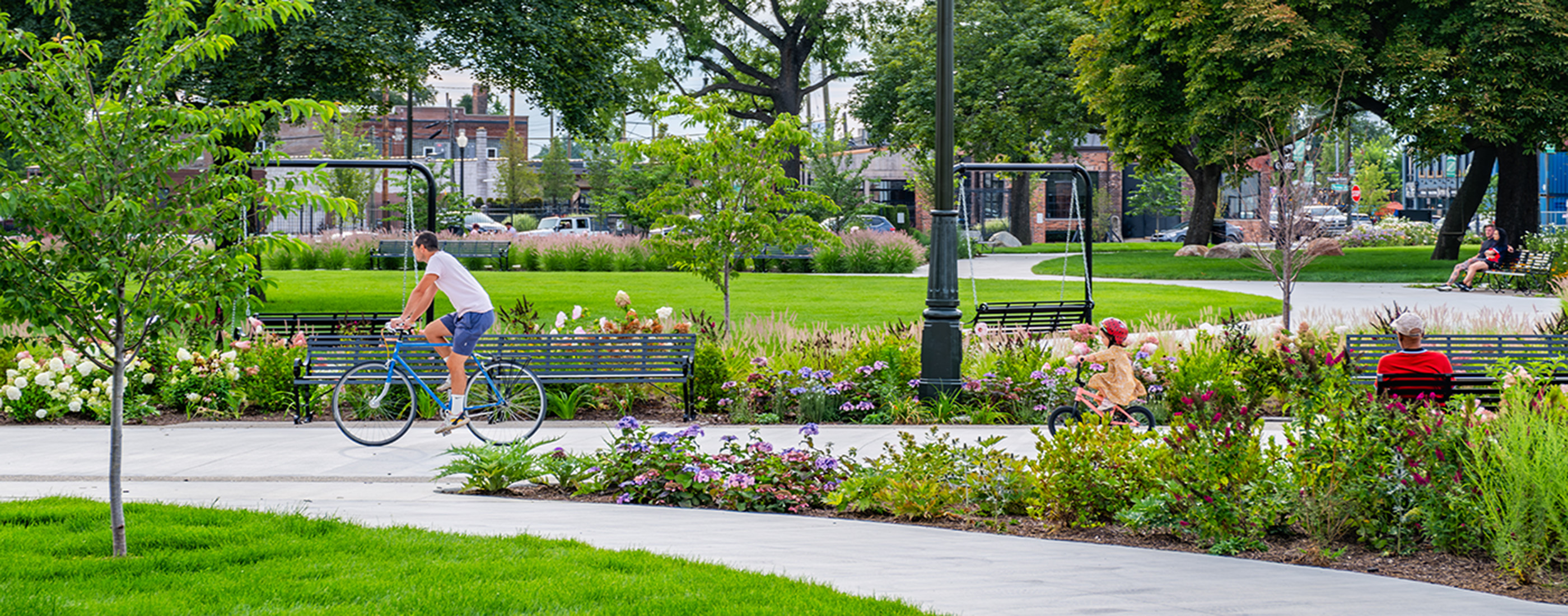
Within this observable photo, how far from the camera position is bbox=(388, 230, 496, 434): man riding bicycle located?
30.9 feet

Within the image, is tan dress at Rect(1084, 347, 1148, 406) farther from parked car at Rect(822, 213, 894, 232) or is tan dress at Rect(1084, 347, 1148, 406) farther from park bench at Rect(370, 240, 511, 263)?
parked car at Rect(822, 213, 894, 232)

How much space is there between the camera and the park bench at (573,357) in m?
10.6

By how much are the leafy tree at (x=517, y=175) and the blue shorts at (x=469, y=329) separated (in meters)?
65.4

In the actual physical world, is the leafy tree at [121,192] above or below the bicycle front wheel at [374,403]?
above

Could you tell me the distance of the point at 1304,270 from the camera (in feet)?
102

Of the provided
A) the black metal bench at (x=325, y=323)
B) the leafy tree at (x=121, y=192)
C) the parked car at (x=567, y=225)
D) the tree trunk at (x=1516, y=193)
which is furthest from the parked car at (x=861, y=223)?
the leafy tree at (x=121, y=192)

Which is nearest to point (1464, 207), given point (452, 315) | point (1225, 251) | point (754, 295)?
point (1225, 251)

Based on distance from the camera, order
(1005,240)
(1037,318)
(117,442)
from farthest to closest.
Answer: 1. (1005,240)
2. (1037,318)
3. (117,442)

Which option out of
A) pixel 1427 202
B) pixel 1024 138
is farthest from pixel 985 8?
pixel 1427 202

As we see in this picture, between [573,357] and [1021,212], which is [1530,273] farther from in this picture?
[1021,212]

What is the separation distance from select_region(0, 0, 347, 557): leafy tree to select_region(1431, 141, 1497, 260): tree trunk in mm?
32932

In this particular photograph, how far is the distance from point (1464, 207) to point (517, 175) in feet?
179

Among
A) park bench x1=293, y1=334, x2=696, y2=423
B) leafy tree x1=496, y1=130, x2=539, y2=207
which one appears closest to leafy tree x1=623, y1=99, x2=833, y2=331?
park bench x1=293, y1=334, x2=696, y2=423

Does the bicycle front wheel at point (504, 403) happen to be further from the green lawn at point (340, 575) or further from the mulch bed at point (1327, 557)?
the mulch bed at point (1327, 557)
